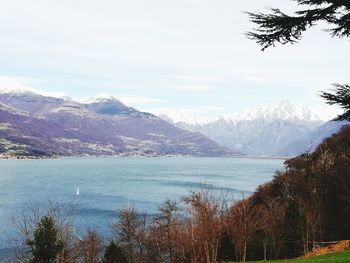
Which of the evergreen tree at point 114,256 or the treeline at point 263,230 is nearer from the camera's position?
the evergreen tree at point 114,256

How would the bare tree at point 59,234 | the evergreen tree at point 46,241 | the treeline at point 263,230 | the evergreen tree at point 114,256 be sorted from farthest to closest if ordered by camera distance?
1. the treeline at point 263,230
2. the evergreen tree at point 114,256
3. the bare tree at point 59,234
4. the evergreen tree at point 46,241

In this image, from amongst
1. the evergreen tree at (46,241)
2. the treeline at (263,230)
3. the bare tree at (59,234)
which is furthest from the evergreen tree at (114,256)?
the evergreen tree at (46,241)

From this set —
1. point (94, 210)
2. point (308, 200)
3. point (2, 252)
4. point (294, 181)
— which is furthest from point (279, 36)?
point (94, 210)

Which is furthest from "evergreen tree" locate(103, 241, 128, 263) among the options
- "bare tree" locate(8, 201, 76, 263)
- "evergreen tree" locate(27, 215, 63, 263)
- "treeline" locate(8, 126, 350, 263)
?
"evergreen tree" locate(27, 215, 63, 263)

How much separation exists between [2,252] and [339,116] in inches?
3317

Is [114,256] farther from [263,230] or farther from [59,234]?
[263,230]

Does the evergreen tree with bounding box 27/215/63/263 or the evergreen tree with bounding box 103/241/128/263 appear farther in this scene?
the evergreen tree with bounding box 103/241/128/263

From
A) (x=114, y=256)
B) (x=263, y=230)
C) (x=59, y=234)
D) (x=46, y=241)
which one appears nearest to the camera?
(x=46, y=241)

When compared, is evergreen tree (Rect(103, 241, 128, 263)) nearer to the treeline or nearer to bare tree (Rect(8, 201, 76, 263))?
the treeline

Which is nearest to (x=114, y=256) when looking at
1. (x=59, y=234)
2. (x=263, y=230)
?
(x=59, y=234)

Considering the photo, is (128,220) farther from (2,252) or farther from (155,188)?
(155,188)

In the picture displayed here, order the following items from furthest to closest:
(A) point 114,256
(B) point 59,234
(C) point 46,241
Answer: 1. (A) point 114,256
2. (B) point 59,234
3. (C) point 46,241

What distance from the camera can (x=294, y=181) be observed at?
79.4 meters

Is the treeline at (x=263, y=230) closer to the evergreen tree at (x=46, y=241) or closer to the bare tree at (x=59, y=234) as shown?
the bare tree at (x=59, y=234)
